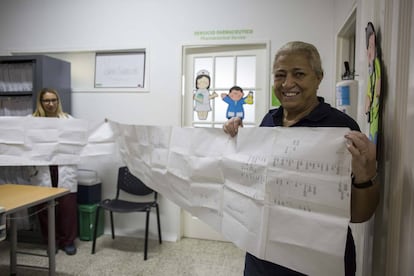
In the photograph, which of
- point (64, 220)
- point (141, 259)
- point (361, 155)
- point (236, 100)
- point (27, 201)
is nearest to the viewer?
point (361, 155)

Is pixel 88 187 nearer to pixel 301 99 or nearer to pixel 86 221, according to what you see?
pixel 86 221

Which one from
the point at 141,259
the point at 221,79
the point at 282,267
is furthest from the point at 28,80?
the point at 282,267

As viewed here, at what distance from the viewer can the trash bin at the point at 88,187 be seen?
3.30 metres

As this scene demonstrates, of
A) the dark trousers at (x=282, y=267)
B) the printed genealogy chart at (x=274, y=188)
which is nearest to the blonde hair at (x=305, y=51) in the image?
the printed genealogy chart at (x=274, y=188)

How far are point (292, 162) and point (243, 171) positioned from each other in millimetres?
225

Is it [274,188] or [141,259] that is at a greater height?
[274,188]

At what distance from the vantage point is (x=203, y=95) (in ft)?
11.0

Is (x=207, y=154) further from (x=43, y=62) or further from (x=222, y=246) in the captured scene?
(x=43, y=62)

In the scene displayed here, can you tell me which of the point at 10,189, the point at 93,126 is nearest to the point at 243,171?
the point at 93,126

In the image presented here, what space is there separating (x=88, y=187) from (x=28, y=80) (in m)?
1.37

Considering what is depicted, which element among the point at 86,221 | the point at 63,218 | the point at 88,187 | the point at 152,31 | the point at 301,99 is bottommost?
the point at 86,221

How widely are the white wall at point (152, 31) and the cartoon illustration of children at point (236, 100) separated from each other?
0.52 metres

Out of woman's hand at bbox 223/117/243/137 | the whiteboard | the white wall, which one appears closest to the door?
the white wall

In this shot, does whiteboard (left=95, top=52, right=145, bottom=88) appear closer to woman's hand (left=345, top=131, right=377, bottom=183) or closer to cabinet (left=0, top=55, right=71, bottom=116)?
cabinet (left=0, top=55, right=71, bottom=116)
